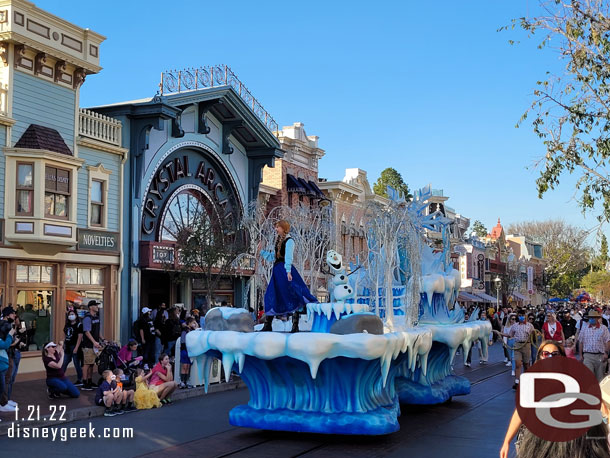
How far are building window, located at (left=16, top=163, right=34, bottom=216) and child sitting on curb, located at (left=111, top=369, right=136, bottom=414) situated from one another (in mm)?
7122

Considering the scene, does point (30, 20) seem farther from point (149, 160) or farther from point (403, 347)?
point (403, 347)

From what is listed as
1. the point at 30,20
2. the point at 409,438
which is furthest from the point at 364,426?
the point at 30,20

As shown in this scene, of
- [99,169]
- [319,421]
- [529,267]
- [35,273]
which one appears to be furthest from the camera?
[529,267]

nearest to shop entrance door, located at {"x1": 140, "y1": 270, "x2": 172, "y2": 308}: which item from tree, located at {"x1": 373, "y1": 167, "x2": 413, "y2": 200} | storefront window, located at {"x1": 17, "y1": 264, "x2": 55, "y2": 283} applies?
storefront window, located at {"x1": 17, "y1": 264, "x2": 55, "y2": 283}

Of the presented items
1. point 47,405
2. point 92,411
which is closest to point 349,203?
point 47,405

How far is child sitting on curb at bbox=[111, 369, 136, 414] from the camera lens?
1301cm

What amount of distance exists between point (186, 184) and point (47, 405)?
45.2 ft

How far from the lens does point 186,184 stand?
26.4m

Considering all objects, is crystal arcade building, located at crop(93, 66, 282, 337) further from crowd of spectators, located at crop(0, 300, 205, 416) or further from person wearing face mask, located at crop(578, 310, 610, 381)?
person wearing face mask, located at crop(578, 310, 610, 381)

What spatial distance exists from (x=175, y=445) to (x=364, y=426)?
2.51 meters

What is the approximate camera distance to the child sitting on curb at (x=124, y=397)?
42.7 ft

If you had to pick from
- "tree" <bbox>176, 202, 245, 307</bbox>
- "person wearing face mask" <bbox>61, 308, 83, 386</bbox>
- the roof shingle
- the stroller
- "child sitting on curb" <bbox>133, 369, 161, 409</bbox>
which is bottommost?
"child sitting on curb" <bbox>133, 369, 161, 409</bbox>

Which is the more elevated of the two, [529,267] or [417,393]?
[529,267]

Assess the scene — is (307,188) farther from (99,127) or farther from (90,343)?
(90,343)
